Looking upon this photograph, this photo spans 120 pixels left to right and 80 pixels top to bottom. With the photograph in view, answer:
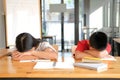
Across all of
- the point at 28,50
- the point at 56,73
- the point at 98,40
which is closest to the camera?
the point at 56,73

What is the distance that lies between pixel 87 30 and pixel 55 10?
1.24 m

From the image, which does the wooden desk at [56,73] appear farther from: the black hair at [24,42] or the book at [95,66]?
the black hair at [24,42]

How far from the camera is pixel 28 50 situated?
2000 millimetres

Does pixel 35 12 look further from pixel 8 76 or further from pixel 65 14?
pixel 8 76

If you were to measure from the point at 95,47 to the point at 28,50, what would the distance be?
634 millimetres

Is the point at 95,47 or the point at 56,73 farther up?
the point at 95,47

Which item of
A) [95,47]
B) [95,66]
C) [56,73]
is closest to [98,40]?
[95,47]

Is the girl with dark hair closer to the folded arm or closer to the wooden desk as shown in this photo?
the folded arm

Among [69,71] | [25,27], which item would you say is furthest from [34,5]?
[69,71]

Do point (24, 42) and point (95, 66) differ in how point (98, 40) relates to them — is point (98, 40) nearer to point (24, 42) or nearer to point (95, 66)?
point (95, 66)

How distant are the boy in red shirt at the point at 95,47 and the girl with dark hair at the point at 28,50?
0.30 m

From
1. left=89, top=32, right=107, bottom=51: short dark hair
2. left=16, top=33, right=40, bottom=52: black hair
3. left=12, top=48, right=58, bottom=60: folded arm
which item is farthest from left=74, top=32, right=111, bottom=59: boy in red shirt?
left=16, top=33, right=40, bottom=52: black hair

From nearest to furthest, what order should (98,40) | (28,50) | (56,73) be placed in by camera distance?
→ (56,73) < (98,40) < (28,50)

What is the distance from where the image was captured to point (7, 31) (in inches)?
213
